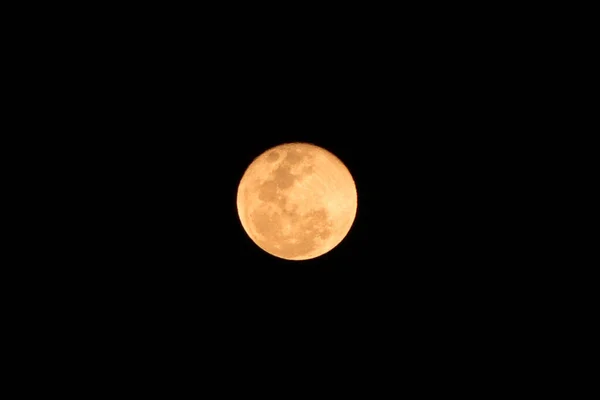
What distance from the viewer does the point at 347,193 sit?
3250mm

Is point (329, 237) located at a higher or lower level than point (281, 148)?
lower

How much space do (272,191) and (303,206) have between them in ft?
0.74

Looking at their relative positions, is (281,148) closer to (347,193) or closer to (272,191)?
(272,191)

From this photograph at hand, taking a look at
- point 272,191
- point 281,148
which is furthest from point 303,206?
point 281,148

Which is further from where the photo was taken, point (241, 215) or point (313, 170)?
point (241, 215)

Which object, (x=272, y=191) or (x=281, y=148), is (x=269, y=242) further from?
(x=281, y=148)

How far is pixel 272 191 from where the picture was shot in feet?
10.2

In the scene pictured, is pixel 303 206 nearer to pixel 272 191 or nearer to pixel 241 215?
pixel 272 191

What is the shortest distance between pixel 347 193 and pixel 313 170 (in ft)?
0.97

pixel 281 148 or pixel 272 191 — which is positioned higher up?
pixel 281 148

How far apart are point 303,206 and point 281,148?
45 cm

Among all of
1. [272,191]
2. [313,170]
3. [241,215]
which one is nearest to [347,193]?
[313,170]

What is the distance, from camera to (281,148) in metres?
3.24

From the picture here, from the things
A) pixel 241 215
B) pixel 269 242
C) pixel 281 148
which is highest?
pixel 281 148
